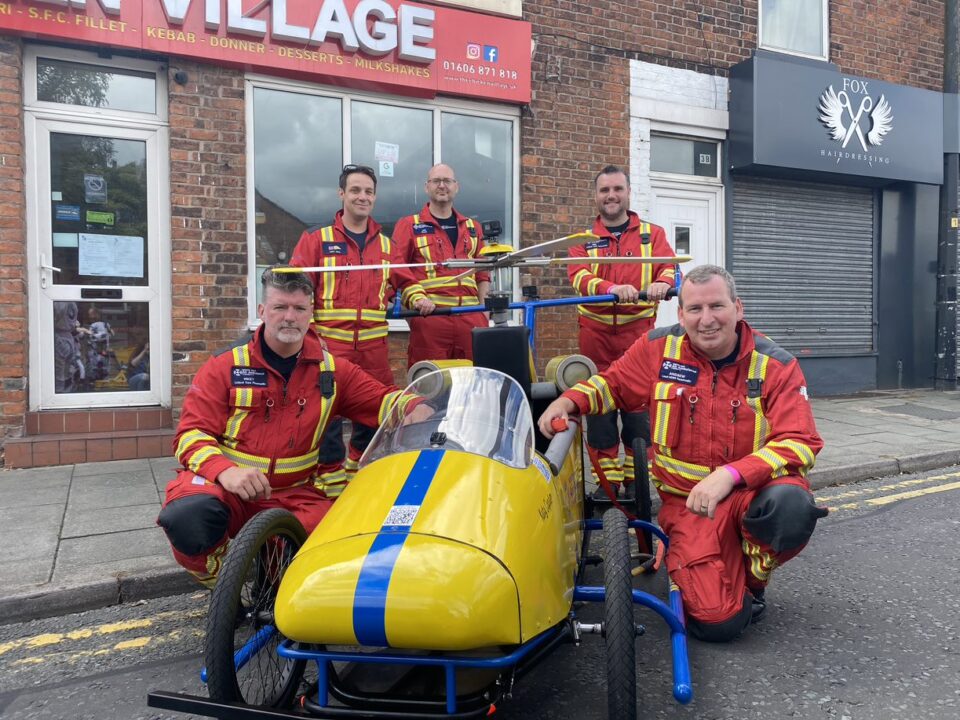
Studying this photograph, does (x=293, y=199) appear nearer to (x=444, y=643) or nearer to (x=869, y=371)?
(x=444, y=643)

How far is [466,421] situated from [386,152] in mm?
5441

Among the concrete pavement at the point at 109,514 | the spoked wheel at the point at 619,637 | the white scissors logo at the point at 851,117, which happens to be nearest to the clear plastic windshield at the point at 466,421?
the spoked wheel at the point at 619,637

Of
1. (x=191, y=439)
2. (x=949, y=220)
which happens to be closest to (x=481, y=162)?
(x=191, y=439)

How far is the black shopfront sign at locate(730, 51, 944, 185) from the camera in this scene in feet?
29.2

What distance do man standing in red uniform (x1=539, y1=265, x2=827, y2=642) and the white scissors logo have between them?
290 inches

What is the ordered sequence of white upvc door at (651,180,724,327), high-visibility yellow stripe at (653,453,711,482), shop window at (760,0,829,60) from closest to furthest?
high-visibility yellow stripe at (653,453,711,482), white upvc door at (651,180,724,327), shop window at (760,0,829,60)

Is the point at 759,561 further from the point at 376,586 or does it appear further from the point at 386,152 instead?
the point at 386,152

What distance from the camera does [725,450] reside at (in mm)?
3166

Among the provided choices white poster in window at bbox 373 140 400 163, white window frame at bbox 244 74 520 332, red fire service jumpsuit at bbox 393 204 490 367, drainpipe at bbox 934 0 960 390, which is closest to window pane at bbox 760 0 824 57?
drainpipe at bbox 934 0 960 390

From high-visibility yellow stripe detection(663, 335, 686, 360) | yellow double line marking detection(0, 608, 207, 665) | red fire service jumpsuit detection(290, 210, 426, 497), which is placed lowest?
yellow double line marking detection(0, 608, 207, 665)

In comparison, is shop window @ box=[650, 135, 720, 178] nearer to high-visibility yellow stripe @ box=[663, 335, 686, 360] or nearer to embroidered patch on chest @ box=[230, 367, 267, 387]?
high-visibility yellow stripe @ box=[663, 335, 686, 360]

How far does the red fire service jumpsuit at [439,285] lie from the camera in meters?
5.14

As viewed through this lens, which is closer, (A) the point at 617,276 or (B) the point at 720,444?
(B) the point at 720,444

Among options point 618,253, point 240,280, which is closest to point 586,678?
point 618,253
